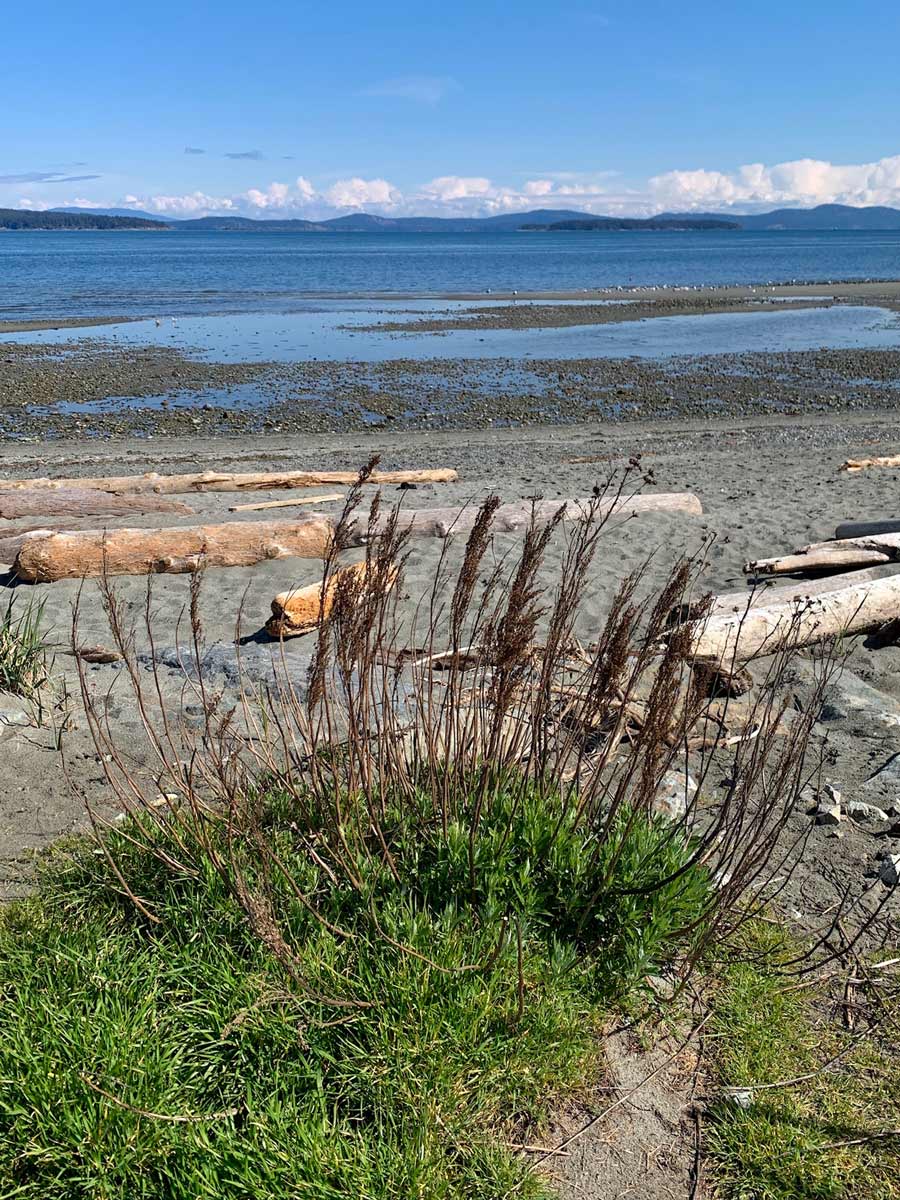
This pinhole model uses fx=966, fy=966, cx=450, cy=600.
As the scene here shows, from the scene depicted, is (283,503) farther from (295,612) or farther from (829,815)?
(829,815)

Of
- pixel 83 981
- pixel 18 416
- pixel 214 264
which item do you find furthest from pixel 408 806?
pixel 214 264

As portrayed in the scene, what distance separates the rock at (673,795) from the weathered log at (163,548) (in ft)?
12.5

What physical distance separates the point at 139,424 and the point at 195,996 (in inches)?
A: 693

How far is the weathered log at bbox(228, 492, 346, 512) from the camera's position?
1046cm

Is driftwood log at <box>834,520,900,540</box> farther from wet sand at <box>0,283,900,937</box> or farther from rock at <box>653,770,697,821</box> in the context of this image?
rock at <box>653,770,697,821</box>

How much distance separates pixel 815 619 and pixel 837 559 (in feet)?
5.74

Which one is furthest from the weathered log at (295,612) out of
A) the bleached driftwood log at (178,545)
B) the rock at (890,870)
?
the rock at (890,870)

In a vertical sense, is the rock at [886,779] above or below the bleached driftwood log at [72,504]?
below

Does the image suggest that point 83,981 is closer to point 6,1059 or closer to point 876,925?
point 6,1059

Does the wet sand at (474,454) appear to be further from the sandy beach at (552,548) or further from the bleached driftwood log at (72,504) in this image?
the bleached driftwood log at (72,504)

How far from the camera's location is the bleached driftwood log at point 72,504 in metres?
9.83

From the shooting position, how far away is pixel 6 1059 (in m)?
2.57

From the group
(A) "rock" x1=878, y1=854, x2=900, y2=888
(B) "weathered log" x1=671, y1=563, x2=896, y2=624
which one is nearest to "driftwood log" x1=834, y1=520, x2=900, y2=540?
(B) "weathered log" x1=671, y1=563, x2=896, y2=624

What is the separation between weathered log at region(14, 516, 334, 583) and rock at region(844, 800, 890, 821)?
4467mm
